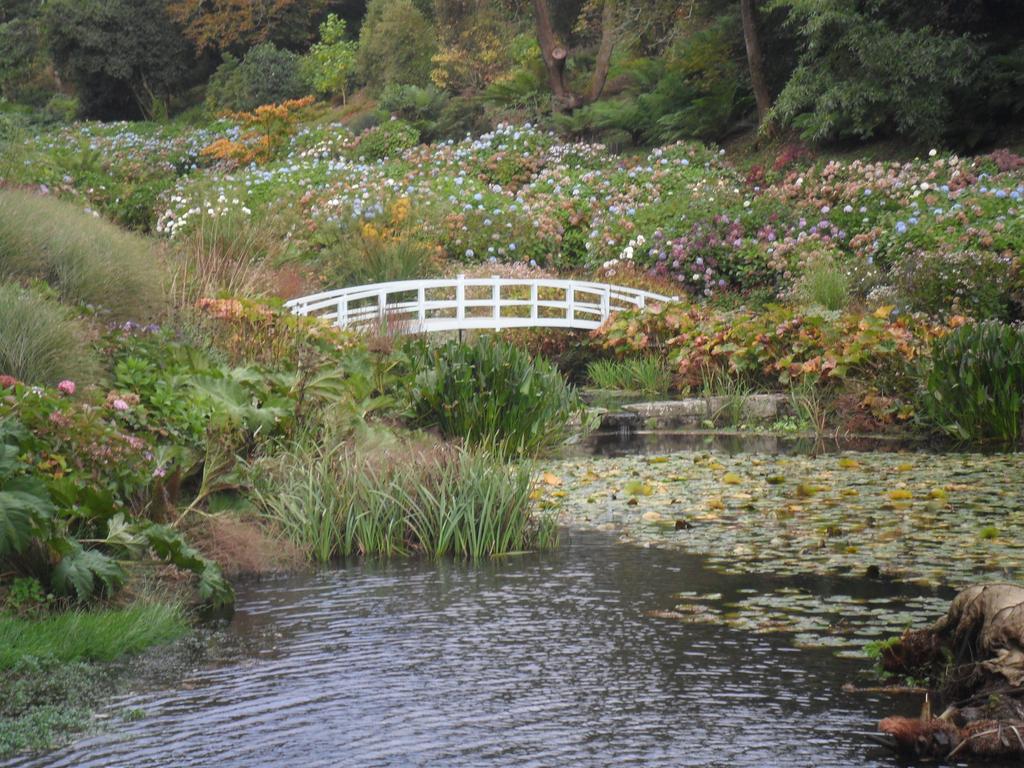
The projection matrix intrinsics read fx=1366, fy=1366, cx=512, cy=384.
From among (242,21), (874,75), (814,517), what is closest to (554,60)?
(874,75)

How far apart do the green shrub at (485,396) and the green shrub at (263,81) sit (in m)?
23.8

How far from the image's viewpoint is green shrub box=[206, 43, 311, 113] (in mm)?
33000

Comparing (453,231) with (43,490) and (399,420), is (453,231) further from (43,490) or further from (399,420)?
(43,490)

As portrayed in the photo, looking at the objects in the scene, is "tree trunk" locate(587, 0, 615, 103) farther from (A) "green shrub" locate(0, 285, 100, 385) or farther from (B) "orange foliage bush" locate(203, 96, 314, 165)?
(A) "green shrub" locate(0, 285, 100, 385)

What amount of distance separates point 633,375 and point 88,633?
33.0 feet

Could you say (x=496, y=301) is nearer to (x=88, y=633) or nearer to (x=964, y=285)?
(x=964, y=285)

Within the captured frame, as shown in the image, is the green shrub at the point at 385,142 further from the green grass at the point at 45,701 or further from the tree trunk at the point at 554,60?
the green grass at the point at 45,701

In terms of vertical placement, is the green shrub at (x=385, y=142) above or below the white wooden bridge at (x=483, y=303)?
above

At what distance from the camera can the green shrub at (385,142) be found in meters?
25.3

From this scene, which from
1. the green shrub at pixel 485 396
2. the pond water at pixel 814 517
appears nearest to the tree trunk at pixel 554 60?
the pond water at pixel 814 517

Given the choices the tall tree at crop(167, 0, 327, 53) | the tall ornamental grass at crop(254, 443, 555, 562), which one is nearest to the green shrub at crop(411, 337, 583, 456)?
the tall ornamental grass at crop(254, 443, 555, 562)

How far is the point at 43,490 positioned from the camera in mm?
4859

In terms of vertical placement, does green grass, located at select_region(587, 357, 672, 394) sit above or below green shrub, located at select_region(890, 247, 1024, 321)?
below

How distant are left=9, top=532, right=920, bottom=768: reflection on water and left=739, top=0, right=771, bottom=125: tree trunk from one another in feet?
58.1
